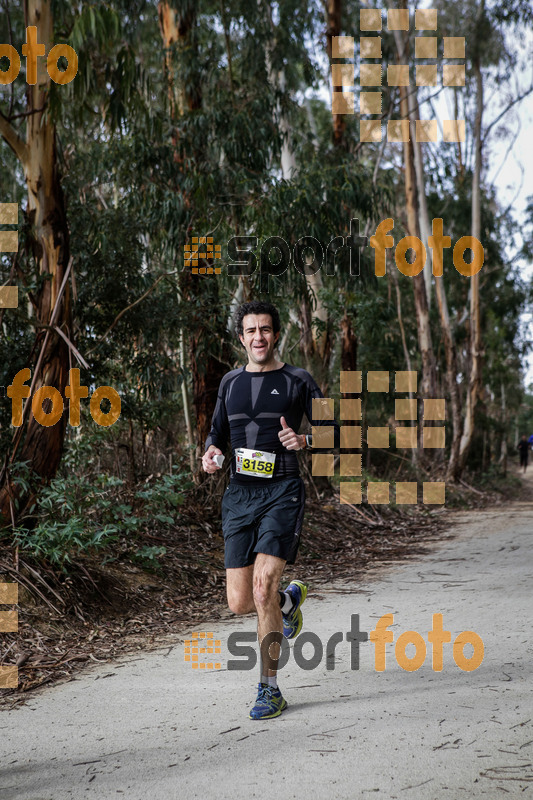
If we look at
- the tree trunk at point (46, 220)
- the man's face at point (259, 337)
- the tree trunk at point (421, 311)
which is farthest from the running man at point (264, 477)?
the tree trunk at point (421, 311)

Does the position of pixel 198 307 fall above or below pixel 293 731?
above

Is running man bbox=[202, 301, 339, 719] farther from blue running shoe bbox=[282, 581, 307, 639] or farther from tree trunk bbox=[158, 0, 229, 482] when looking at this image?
tree trunk bbox=[158, 0, 229, 482]

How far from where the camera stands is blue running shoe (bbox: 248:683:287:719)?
4039 millimetres

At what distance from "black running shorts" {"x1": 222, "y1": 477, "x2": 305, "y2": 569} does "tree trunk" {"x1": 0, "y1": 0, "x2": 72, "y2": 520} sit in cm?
301

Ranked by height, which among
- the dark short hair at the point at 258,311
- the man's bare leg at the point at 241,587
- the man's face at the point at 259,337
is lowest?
the man's bare leg at the point at 241,587

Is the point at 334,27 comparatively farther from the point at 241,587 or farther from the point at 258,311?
the point at 241,587

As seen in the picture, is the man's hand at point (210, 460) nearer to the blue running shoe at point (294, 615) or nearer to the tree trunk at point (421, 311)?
the blue running shoe at point (294, 615)

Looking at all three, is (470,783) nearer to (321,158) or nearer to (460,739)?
(460,739)

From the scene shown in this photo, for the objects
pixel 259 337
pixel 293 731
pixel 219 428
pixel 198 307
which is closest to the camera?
pixel 293 731

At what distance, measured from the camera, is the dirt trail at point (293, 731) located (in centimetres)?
328

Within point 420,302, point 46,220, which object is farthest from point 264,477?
point 420,302

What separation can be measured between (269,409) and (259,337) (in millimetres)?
394

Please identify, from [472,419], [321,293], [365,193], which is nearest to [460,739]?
[365,193]

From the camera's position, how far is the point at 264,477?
4.44m
